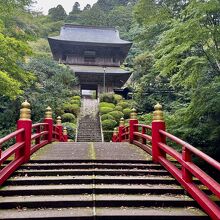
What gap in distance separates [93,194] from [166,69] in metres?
5.49

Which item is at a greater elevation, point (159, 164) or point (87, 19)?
point (87, 19)

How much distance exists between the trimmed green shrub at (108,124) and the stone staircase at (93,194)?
16644 millimetres

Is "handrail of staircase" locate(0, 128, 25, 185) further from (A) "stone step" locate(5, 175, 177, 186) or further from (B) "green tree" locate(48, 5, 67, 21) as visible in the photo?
(B) "green tree" locate(48, 5, 67, 21)

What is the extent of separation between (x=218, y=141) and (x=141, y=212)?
16.2 ft

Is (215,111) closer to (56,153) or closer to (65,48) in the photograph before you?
(56,153)

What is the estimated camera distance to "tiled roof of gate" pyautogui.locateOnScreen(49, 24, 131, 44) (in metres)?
35.2

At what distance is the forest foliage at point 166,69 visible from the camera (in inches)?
321

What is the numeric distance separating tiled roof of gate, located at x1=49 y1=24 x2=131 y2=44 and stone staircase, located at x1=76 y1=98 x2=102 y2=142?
8.93 meters

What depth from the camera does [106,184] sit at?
552cm

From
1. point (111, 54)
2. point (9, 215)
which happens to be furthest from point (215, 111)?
point (111, 54)

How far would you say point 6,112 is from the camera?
59.9 ft

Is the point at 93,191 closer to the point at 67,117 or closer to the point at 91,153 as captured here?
the point at 91,153

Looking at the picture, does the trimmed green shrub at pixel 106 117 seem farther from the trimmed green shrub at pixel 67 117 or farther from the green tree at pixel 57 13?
the green tree at pixel 57 13

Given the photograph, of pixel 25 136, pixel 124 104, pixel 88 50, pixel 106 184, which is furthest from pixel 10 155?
pixel 88 50
